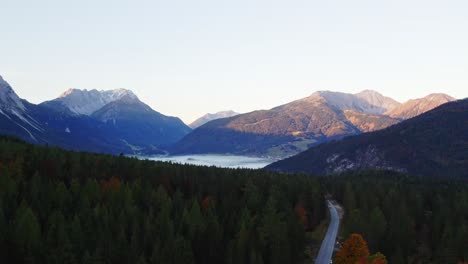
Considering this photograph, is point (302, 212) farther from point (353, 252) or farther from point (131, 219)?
point (131, 219)

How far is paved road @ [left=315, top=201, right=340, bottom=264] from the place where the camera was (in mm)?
98750

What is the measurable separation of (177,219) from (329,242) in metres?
44.4

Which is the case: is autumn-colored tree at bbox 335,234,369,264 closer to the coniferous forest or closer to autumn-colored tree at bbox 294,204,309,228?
the coniferous forest

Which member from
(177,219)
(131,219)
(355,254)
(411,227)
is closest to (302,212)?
(411,227)

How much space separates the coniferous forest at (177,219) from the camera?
73.3 metres

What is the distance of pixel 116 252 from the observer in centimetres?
7300

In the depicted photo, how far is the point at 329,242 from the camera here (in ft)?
382

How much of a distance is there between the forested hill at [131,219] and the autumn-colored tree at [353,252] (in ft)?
34.5

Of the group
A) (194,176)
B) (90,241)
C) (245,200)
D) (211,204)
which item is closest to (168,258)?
(90,241)

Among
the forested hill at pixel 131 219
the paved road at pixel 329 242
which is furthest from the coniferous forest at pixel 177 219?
the paved road at pixel 329 242

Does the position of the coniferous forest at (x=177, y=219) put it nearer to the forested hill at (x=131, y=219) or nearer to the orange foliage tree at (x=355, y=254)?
the forested hill at (x=131, y=219)

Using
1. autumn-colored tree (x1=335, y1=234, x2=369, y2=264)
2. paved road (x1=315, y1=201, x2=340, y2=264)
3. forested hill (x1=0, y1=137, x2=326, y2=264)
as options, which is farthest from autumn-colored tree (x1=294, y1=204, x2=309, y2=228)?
autumn-colored tree (x1=335, y1=234, x2=369, y2=264)

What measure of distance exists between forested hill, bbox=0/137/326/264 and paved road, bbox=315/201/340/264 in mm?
4116

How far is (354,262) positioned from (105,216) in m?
47.6
